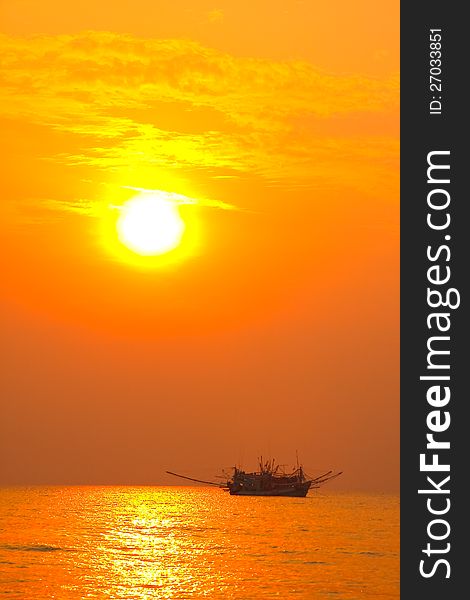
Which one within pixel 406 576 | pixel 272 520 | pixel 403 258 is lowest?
pixel 406 576

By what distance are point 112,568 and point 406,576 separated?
54.0 metres

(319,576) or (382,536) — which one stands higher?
(382,536)

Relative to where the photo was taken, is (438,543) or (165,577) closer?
(438,543)

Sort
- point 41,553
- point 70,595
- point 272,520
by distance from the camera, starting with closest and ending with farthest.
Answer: point 70,595
point 41,553
point 272,520

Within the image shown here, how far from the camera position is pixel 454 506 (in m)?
27.1

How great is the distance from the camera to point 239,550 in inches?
3957

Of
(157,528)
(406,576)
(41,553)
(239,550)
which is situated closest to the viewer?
(406,576)

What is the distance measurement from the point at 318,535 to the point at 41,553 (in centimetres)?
4277

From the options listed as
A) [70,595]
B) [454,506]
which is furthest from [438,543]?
[70,595]

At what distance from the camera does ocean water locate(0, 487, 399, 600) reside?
223ft

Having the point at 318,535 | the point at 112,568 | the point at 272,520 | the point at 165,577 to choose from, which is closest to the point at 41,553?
the point at 112,568

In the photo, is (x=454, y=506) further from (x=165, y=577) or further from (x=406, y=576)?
(x=165, y=577)

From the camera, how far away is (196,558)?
9012 cm

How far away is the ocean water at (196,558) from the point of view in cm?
6800
